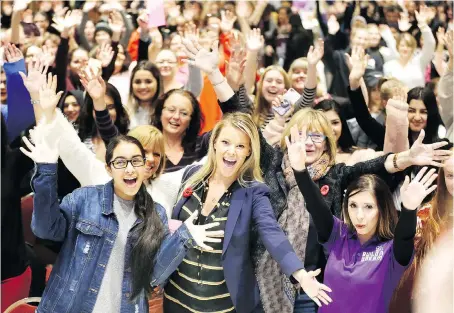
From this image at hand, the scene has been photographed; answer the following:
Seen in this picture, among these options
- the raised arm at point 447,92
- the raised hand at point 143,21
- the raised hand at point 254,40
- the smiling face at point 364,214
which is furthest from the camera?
the raised hand at point 143,21

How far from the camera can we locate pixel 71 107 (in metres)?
5.21

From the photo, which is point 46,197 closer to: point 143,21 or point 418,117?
point 418,117

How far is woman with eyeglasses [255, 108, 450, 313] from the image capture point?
3.61m

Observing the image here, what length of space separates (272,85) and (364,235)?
1.90 metres

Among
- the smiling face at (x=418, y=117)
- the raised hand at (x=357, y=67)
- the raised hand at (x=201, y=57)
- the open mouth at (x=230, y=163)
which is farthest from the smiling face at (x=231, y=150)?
the smiling face at (x=418, y=117)

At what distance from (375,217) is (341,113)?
1.37m

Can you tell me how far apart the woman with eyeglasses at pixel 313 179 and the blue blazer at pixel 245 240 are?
0.16m

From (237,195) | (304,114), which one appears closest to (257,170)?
(237,195)

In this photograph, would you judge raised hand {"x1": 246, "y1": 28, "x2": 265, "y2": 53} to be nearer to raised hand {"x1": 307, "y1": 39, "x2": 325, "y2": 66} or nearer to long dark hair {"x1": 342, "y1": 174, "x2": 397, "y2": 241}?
raised hand {"x1": 307, "y1": 39, "x2": 325, "y2": 66}

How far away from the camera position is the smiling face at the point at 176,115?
461 centimetres

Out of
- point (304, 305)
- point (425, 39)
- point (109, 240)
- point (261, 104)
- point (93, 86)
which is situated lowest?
point (304, 305)

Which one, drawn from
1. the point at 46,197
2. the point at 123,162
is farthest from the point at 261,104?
the point at 46,197

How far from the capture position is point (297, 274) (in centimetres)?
317

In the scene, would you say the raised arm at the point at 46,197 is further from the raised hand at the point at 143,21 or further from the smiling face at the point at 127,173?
the raised hand at the point at 143,21
